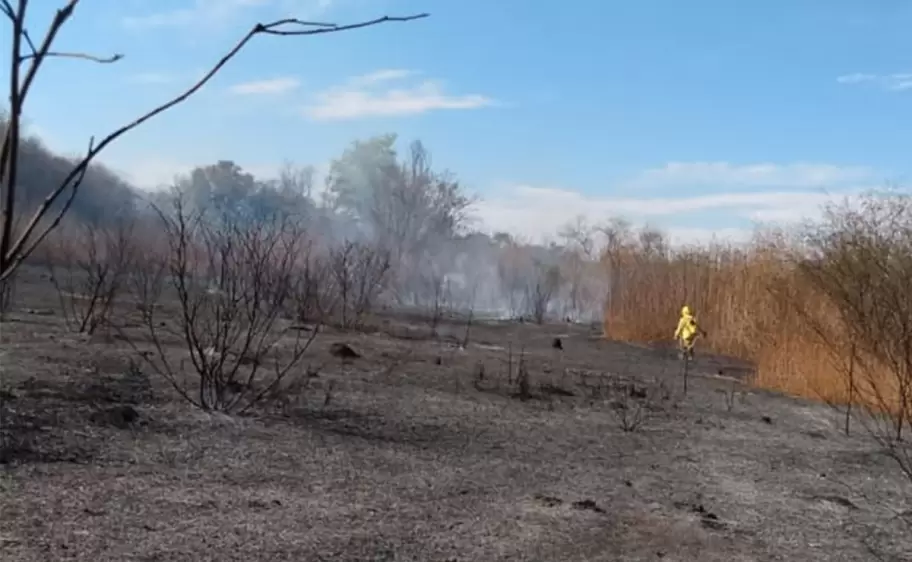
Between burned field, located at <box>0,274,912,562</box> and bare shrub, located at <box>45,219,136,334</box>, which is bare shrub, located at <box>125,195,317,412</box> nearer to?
burned field, located at <box>0,274,912,562</box>

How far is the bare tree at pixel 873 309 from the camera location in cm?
710

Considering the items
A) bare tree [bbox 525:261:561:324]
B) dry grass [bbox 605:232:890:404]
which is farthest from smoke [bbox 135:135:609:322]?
dry grass [bbox 605:232:890:404]

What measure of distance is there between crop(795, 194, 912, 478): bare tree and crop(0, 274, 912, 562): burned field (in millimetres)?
452

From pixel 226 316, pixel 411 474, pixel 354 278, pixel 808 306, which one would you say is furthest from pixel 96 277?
pixel 808 306

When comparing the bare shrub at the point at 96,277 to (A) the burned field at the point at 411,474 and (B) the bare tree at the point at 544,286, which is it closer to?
(A) the burned field at the point at 411,474

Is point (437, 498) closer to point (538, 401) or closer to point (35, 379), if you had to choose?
point (35, 379)

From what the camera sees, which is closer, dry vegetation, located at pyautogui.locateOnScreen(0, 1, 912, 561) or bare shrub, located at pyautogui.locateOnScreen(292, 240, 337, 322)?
dry vegetation, located at pyautogui.locateOnScreen(0, 1, 912, 561)

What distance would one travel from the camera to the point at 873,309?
26.6 feet

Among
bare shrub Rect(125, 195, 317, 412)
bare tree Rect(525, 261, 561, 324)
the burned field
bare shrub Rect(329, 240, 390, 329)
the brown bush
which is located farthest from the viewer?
bare tree Rect(525, 261, 561, 324)

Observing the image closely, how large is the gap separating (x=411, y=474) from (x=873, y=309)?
14.4 feet

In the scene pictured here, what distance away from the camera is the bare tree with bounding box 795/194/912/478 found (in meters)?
7.10

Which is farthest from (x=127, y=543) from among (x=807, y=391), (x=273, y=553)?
(x=807, y=391)

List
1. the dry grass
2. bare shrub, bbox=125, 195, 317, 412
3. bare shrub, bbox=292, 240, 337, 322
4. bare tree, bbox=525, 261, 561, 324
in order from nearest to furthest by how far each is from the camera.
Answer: bare shrub, bbox=125, 195, 317, 412 < the dry grass < bare shrub, bbox=292, 240, 337, 322 < bare tree, bbox=525, 261, 561, 324

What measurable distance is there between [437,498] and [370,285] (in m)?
13.1
